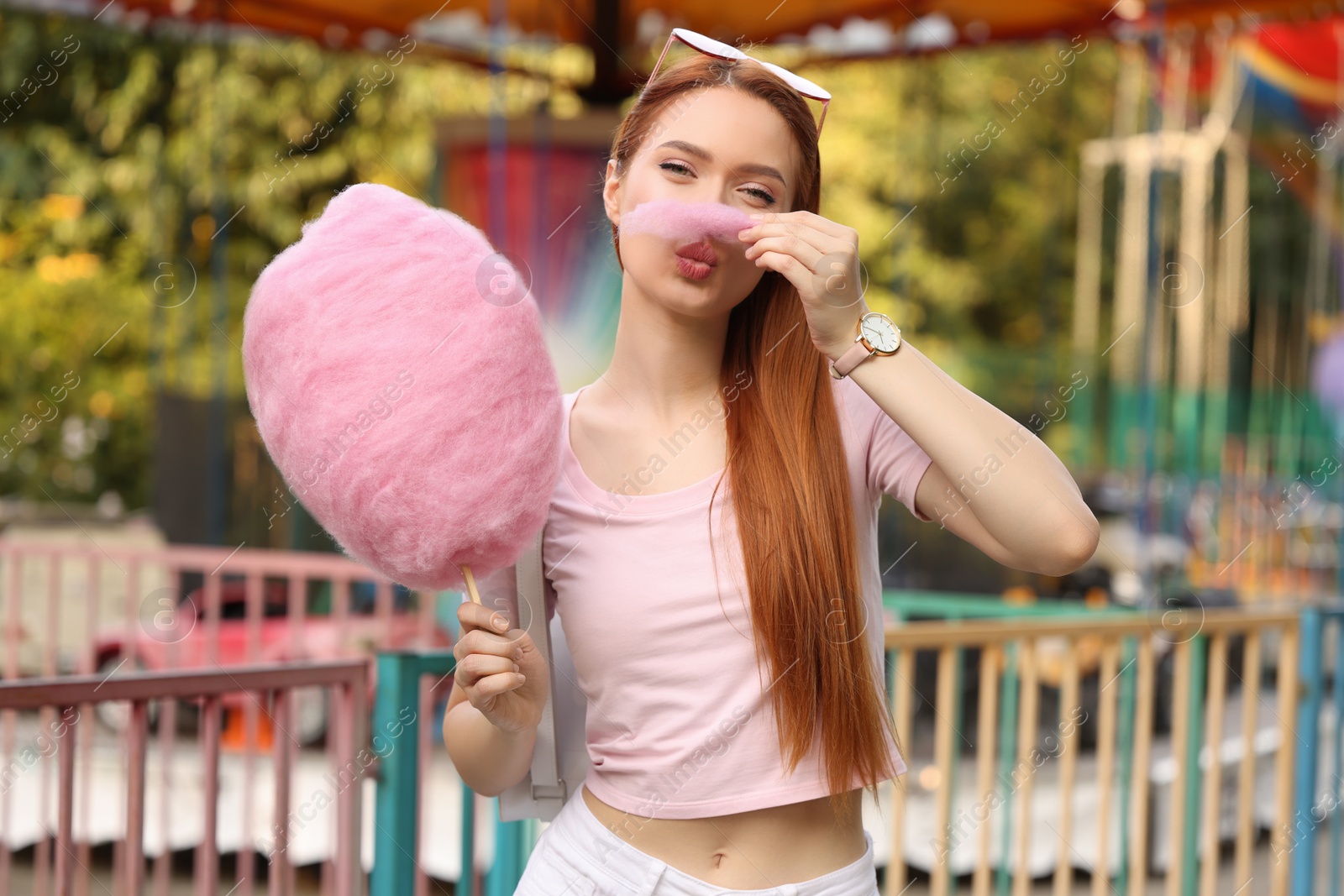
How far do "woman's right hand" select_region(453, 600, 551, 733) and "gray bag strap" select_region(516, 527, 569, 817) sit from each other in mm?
43

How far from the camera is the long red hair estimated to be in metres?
1.28

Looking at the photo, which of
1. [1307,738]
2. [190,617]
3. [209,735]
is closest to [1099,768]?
[1307,738]

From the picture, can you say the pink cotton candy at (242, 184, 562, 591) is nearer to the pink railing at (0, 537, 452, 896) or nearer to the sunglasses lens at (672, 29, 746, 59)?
A: the sunglasses lens at (672, 29, 746, 59)

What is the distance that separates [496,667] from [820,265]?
50 cm

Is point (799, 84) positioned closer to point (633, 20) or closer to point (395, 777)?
point (395, 777)

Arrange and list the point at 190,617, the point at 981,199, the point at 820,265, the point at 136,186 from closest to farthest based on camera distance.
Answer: the point at 820,265, the point at 190,617, the point at 136,186, the point at 981,199

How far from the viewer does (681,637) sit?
51.1 inches

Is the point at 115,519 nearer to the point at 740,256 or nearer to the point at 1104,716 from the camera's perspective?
the point at 1104,716

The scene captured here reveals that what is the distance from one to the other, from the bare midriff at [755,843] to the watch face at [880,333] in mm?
462

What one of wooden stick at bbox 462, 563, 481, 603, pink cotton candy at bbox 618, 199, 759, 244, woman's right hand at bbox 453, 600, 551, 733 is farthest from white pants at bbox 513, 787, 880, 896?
pink cotton candy at bbox 618, 199, 759, 244

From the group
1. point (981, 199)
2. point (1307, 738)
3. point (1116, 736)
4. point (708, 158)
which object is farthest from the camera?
point (981, 199)

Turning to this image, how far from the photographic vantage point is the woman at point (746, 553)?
1227 mm

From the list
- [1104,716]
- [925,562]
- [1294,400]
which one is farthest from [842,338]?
[1294,400]

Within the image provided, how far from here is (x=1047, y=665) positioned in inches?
215
